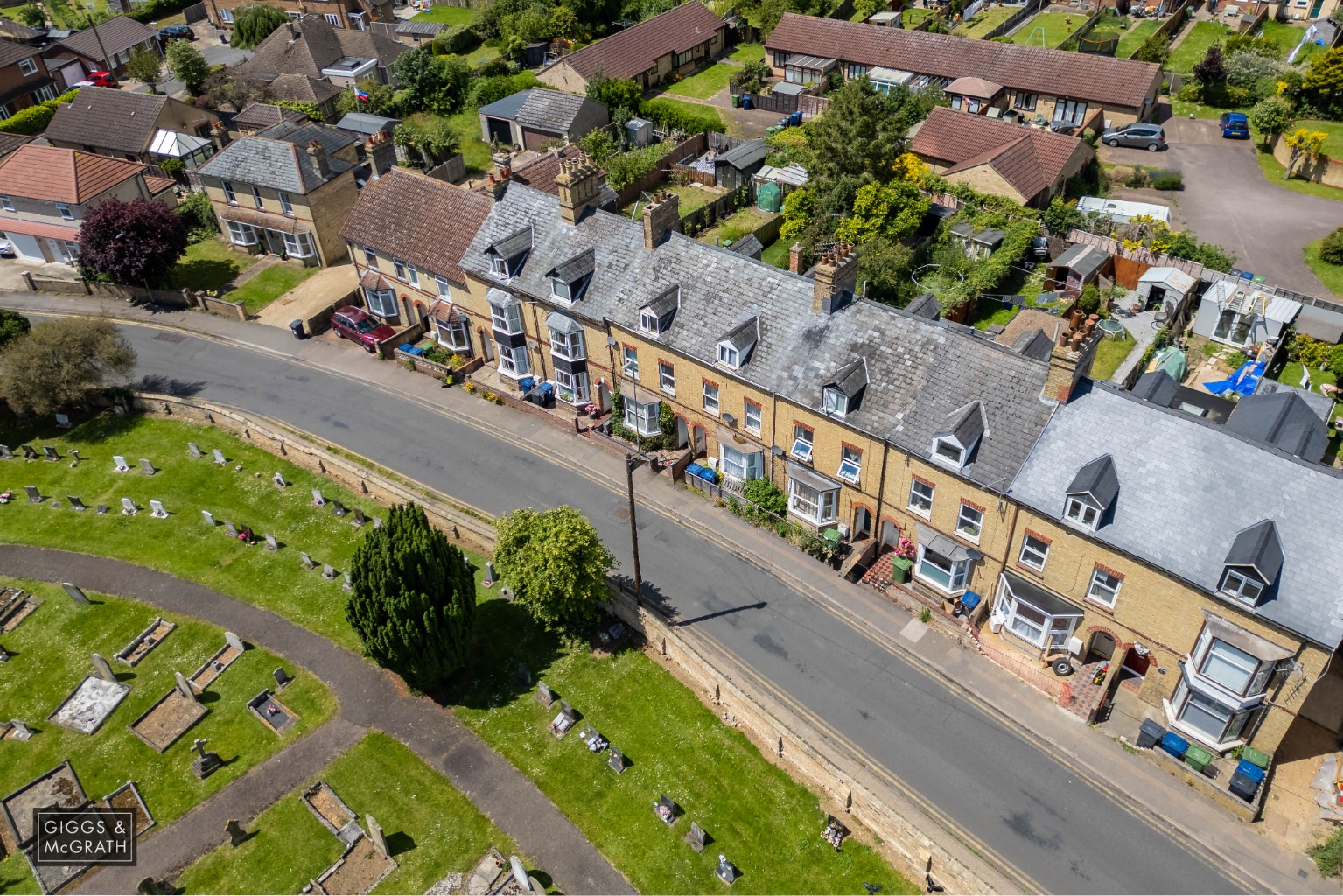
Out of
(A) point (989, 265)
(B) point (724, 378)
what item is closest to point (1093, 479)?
(B) point (724, 378)

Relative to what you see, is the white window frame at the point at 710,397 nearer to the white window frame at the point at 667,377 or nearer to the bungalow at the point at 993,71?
the white window frame at the point at 667,377

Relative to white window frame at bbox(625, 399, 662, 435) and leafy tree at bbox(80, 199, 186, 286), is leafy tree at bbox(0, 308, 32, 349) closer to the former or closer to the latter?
leafy tree at bbox(80, 199, 186, 286)

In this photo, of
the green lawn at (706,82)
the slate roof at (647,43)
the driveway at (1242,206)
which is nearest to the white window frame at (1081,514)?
the driveway at (1242,206)

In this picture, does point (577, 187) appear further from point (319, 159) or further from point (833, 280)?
point (319, 159)

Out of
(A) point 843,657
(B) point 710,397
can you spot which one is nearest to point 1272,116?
(B) point 710,397

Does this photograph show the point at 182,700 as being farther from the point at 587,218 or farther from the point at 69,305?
the point at 69,305
